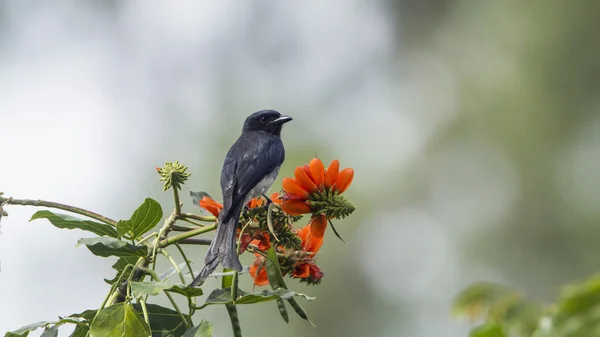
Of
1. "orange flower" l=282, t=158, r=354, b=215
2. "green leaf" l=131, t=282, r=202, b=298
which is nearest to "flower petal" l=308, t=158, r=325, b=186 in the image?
"orange flower" l=282, t=158, r=354, b=215

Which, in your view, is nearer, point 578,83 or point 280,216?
point 280,216

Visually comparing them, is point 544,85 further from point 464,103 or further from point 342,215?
point 342,215

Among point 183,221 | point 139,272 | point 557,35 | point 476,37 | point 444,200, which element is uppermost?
point 476,37

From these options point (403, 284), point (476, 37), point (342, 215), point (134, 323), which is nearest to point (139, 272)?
point (134, 323)

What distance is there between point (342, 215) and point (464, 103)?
1916 cm

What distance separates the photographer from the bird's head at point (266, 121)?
9.87 feet

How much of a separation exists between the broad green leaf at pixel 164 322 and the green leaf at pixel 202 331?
0.10 metres

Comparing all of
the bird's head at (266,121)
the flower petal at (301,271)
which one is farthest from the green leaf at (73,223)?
the bird's head at (266,121)

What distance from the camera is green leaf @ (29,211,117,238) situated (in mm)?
1482

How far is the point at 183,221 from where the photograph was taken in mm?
1575

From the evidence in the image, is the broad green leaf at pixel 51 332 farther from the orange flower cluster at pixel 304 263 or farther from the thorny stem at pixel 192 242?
the orange flower cluster at pixel 304 263

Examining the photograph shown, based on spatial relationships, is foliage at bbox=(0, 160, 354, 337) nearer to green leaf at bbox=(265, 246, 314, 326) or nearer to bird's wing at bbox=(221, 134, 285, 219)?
green leaf at bbox=(265, 246, 314, 326)

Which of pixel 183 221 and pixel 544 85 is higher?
pixel 544 85

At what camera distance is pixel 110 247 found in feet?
4.64
